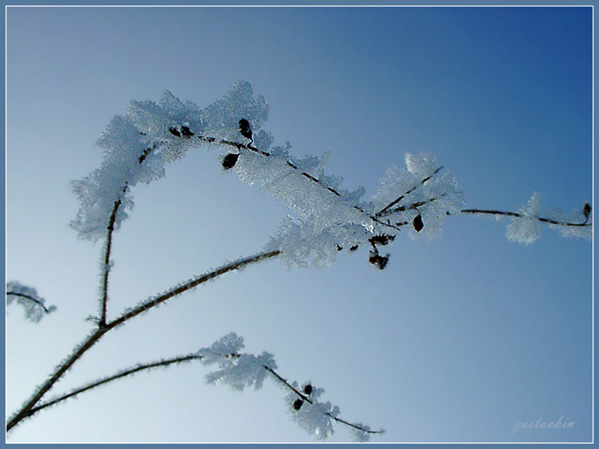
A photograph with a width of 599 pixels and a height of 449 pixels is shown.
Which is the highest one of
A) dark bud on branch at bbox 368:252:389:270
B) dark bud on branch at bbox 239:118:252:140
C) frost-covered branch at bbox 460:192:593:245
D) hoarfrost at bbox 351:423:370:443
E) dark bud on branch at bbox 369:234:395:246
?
frost-covered branch at bbox 460:192:593:245

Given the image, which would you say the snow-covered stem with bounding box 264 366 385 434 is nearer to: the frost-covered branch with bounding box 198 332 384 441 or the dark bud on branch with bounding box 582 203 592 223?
the frost-covered branch with bounding box 198 332 384 441

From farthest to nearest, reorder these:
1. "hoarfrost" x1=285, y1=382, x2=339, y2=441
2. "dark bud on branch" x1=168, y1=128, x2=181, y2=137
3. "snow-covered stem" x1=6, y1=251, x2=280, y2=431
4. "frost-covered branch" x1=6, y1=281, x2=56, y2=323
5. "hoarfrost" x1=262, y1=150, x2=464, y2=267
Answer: "frost-covered branch" x1=6, y1=281, x2=56, y2=323 < "hoarfrost" x1=285, y1=382, x2=339, y2=441 < "snow-covered stem" x1=6, y1=251, x2=280, y2=431 < "hoarfrost" x1=262, y1=150, x2=464, y2=267 < "dark bud on branch" x1=168, y1=128, x2=181, y2=137

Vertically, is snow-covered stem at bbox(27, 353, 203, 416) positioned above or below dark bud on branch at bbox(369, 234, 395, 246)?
below

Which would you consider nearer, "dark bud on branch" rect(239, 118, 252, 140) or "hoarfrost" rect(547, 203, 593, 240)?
"dark bud on branch" rect(239, 118, 252, 140)

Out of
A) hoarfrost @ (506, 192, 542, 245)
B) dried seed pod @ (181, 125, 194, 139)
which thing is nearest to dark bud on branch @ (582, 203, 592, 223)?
hoarfrost @ (506, 192, 542, 245)

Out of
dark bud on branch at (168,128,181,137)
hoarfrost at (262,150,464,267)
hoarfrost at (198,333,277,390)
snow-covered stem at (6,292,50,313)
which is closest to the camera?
dark bud on branch at (168,128,181,137)

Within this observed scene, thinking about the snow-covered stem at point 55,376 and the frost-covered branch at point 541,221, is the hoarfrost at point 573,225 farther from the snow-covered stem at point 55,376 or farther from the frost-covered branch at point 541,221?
the snow-covered stem at point 55,376

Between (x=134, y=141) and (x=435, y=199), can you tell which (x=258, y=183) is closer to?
(x=134, y=141)
